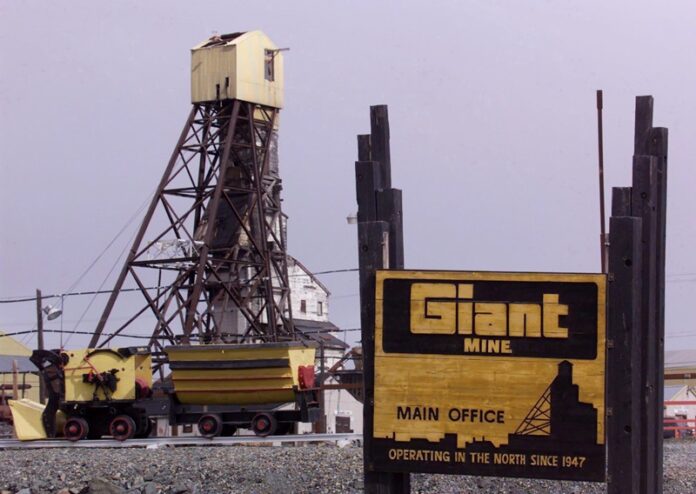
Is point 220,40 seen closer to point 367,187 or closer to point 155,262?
point 155,262

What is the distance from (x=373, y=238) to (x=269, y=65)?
41177 millimetres

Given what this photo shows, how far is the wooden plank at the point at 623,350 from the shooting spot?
7.86 metres

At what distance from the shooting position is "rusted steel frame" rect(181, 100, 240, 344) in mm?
41969

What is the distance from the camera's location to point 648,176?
828 cm

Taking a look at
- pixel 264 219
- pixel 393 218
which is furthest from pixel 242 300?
pixel 393 218

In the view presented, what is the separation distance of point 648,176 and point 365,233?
2.06 m

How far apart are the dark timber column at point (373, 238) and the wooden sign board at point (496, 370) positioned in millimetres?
132

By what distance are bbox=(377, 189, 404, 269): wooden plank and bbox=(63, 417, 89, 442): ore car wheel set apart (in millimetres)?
16545

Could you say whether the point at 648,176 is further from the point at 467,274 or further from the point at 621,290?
the point at 467,274

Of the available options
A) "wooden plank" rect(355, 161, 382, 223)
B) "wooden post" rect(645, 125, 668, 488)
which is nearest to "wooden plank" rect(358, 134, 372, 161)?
"wooden plank" rect(355, 161, 382, 223)

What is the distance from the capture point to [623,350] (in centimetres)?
786

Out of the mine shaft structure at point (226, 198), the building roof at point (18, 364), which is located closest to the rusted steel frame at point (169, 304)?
the mine shaft structure at point (226, 198)

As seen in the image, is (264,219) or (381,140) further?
(264,219)

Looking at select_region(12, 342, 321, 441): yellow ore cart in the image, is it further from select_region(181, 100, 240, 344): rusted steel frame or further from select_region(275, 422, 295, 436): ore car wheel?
select_region(181, 100, 240, 344): rusted steel frame
